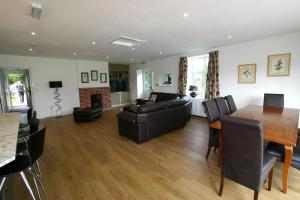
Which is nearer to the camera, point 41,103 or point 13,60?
point 13,60

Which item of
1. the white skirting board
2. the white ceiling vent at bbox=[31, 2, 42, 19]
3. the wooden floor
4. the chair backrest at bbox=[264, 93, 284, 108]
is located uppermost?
the white ceiling vent at bbox=[31, 2, 42, 19]

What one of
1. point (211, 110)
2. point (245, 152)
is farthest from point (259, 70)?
point (245, 152)

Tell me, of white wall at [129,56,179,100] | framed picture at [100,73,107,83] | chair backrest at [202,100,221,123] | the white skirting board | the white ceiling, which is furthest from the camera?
framed picture at [100,73,107,83]

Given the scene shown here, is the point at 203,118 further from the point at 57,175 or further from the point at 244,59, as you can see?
the point at 57,175

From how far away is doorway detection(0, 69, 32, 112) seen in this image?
18.3 ft

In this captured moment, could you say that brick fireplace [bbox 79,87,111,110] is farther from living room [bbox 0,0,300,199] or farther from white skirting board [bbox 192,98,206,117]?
white skirting board [bbox 192,98,206,117]

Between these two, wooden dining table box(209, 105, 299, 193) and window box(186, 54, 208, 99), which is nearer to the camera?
wooden dining table box(209, 105, 299, 193)

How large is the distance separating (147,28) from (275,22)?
2.50m

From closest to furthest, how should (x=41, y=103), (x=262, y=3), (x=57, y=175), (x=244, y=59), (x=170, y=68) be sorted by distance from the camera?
(x=262, y=3) < (x=57, y=175) < (x=244, y=59) < (x=41, y=103) < (x=170, y=68)

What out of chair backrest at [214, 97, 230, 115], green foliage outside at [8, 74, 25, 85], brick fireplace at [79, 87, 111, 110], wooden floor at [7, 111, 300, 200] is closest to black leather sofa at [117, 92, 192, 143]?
wooden floor at [7, 111, 300, 200]

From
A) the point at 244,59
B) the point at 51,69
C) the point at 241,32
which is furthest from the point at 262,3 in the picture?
the point at 51,69

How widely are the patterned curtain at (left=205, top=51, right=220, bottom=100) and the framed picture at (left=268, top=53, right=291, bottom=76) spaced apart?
1405 mm

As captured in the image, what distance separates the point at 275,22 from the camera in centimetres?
299

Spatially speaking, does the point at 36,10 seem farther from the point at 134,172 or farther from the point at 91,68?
the point at 91,68
